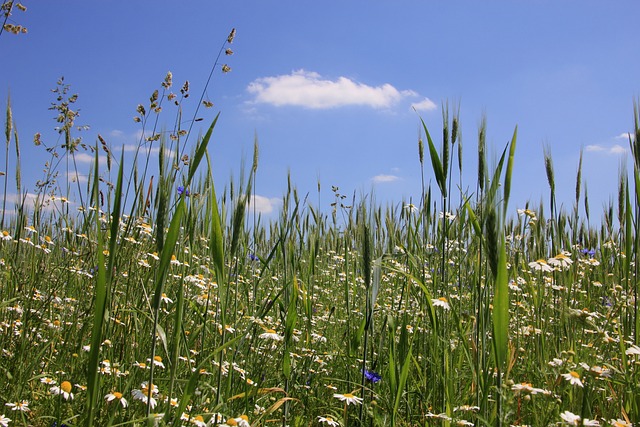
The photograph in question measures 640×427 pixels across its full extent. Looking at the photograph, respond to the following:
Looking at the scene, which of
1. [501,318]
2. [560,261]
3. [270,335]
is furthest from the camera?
[560,261]

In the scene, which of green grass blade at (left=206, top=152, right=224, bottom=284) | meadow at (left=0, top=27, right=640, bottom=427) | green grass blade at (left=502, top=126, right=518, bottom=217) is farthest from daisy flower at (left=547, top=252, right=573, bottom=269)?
green grass blade at (left=206, top=152, right=224, bottom=284)

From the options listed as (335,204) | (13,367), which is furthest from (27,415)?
(335,204)

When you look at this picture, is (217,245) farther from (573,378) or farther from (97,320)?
(573,378)

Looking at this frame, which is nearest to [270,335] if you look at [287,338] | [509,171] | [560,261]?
[287,338]

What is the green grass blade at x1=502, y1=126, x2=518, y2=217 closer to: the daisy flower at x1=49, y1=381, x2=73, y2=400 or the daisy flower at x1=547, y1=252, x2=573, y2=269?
the daisy flower at x1=547, y1=252, x2=573, y2=269

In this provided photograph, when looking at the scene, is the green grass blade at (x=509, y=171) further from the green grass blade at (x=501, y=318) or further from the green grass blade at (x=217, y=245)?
the green grass blade at (x=217, y=245)

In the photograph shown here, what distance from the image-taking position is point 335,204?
4504 mm

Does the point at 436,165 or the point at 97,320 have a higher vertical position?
the point at 436,165

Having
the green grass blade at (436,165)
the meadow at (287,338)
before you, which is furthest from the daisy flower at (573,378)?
the green grass blade at (436,165)

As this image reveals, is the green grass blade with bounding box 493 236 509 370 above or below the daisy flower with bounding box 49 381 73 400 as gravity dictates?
above

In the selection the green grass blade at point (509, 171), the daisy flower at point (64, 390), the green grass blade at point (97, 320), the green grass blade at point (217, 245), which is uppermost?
the green grass blade at point (509, 171)

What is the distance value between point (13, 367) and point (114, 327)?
42 centimetres

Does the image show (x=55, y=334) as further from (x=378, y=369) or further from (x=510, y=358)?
(x=510, y=358)

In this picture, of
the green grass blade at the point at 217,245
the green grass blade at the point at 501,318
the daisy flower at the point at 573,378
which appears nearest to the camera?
the green grass blade at the point at 501,318
